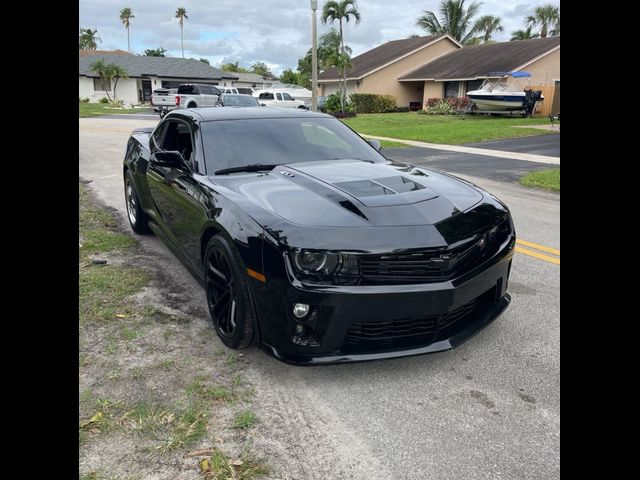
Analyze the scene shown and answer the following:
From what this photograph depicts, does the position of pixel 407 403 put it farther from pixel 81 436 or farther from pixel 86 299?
pixel 86 299

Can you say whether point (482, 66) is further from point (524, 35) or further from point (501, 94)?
point (524, 35)

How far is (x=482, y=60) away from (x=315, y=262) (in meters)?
34.8

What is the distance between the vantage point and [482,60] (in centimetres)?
3400

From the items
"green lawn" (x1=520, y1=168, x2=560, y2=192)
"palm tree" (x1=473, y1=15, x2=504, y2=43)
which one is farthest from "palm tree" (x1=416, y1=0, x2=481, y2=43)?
"green lawn" (x1=520, y1=168, x2=560, y2=192)

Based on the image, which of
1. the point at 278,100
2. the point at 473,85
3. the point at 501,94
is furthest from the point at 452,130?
the point at 278,100

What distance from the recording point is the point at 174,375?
323cm

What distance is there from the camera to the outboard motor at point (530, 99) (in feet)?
88.3

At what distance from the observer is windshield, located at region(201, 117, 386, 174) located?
4.23 m

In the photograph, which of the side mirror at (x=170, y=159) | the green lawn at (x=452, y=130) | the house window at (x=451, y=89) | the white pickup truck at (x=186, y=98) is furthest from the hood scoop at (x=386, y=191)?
the house window at (x=451, y=89)

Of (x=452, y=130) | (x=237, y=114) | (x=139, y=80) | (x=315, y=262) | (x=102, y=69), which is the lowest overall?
(x=315, y=262)

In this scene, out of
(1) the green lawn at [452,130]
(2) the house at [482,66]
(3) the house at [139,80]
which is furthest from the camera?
(3) the house at [139,80]

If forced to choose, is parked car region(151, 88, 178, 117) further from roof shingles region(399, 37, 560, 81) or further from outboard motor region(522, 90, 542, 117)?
outboard motor region(522, 90, 542, 117)

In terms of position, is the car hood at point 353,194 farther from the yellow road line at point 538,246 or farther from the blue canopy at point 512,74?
the blue canopy at point 512,74

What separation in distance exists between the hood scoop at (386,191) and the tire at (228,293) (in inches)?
33.3
